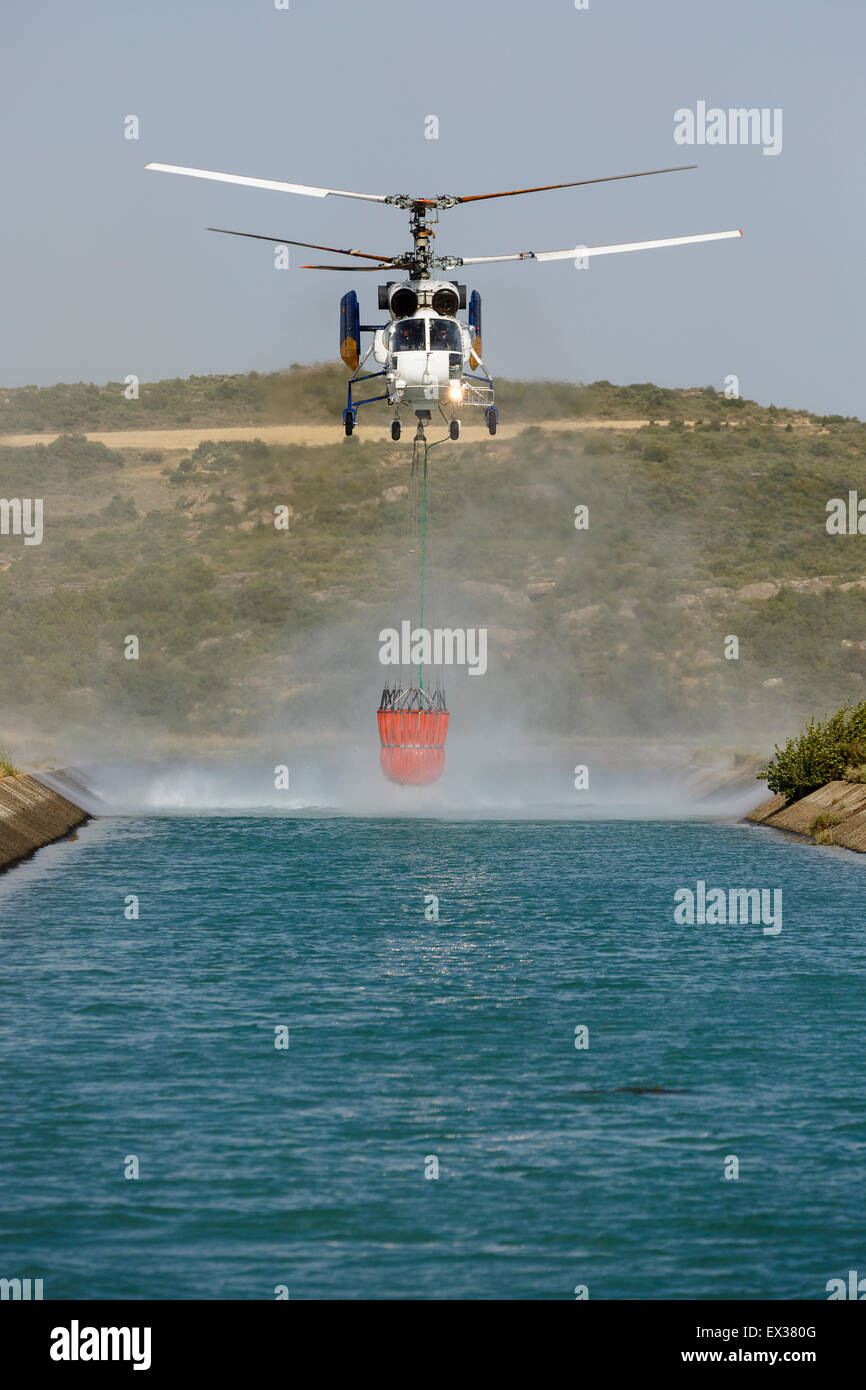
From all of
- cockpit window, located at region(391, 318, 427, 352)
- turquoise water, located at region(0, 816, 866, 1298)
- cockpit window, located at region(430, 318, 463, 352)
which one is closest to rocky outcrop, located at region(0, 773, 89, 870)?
turquoise water, located at region(0, 816, 866, 1298)

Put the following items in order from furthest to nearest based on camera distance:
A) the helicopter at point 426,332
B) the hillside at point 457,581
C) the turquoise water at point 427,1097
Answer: the hillside at point 457,581 < the helicopter at point 426,332 < the turquoise water at point 427,1097

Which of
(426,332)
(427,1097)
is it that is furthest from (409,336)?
(427,1097)

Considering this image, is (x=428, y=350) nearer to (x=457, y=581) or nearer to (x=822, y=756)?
(x=822, y=756)

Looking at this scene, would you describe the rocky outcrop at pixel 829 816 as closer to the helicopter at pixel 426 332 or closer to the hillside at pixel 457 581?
the helicopter at pixel 426 332


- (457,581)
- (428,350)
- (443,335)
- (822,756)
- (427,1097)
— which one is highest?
(457,581)

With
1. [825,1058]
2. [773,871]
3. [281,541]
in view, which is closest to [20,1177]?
[825,1058]

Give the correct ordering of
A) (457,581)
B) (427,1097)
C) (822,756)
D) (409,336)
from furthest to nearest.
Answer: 1. (457,581)
2. (822,756)
3. (409,336)
4. (427,1097)

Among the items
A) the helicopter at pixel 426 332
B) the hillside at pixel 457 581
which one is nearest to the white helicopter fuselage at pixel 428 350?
the helicopter at pixel 426 332
